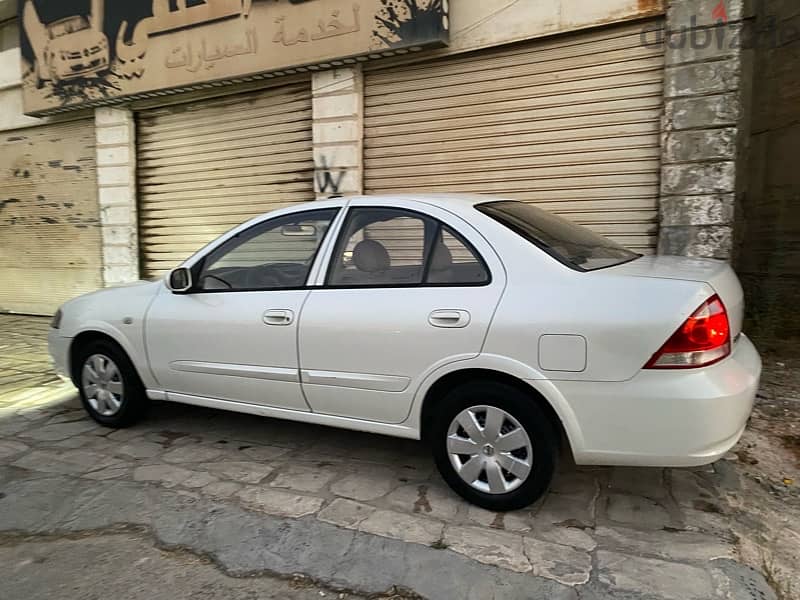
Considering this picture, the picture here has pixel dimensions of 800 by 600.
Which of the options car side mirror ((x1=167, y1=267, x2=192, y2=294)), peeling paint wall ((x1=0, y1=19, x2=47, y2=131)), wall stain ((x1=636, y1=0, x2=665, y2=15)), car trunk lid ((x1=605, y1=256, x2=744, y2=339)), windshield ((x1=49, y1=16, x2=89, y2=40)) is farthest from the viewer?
peeling paint wall ((x1=0, y1=19, x2=47, y2=131))

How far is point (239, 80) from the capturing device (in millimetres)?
7305

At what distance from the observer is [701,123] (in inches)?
204

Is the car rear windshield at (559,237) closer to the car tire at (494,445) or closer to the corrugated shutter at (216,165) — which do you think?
the car tire at (494,445)

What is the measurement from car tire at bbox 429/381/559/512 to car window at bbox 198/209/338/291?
118cm

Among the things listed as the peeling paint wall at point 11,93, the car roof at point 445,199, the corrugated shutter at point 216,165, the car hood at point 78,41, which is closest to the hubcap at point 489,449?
the car roof at point 445,199

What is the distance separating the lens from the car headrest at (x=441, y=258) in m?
2.97

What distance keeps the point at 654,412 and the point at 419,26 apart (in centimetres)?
501

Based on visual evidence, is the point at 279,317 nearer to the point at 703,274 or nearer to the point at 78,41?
the point at 703,274

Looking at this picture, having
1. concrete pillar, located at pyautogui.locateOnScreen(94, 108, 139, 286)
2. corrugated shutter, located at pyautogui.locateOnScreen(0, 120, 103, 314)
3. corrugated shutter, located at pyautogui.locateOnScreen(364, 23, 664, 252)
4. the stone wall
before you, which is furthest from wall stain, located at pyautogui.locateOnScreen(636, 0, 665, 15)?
corrugated shutter, located at pyautogui.locateOnScreen(0, 120, 103, 314)

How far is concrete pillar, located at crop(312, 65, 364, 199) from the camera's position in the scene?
6.75 meters

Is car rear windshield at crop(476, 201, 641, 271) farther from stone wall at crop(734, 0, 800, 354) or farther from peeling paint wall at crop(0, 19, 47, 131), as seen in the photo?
peeling paint wall at crop(0, 19, 47, 131)

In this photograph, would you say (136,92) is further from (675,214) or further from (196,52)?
(675,214)

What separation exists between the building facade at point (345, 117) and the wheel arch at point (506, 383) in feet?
11.5

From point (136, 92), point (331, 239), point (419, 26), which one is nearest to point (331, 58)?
point (419, 26)
